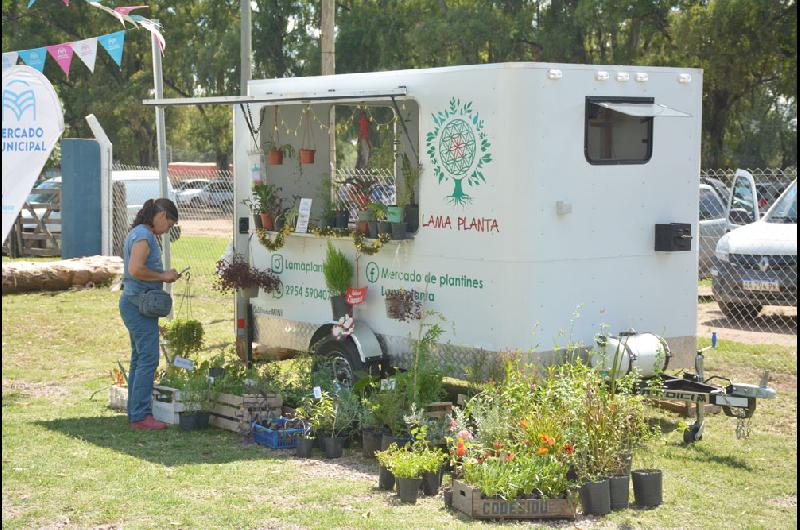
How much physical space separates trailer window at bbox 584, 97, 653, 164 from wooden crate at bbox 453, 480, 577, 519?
300 cm

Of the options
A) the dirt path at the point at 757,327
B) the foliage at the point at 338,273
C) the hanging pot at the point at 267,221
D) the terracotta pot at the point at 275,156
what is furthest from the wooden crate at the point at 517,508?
the dirt path at the point at 757,327

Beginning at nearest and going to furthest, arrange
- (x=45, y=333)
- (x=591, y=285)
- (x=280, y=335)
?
(x=591, y=285)
(x=280, y=335)
(x=45, y=333)

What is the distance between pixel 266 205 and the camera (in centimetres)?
1014

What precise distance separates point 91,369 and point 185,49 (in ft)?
106

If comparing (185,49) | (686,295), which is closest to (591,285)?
(686,295)

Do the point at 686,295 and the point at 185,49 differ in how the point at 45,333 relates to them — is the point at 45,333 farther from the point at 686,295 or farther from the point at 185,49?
the point at 185,49

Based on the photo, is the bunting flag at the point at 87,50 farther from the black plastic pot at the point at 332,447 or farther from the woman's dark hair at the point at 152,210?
the black plastic pot at the point at 332,447

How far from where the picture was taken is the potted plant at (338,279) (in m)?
9.11

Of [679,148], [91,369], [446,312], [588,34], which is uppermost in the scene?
[588,34]

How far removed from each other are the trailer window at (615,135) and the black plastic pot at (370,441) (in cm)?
258

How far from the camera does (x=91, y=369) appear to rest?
11.1 m

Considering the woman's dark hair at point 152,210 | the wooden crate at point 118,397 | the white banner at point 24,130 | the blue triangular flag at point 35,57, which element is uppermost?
the blue triangular flag at point 35,57

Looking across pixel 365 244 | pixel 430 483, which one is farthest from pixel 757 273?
pixel 430 483

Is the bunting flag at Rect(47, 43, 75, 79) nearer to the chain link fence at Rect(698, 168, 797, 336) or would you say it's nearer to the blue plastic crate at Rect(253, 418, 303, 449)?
the blue plastic crate at Rect(253, 418, 303, 449)
